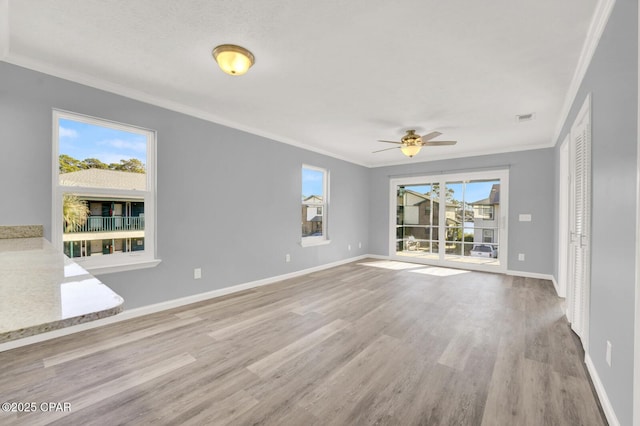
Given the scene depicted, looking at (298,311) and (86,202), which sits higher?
(86,202)

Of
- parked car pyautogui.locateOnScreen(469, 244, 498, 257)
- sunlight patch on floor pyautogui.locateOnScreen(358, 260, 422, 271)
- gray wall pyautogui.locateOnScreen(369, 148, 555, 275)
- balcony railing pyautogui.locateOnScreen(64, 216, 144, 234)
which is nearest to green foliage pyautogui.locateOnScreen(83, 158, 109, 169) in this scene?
balcony railing pyautogui.locateOnScreen(64, 216, 144, 234)

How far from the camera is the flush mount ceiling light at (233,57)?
7.22ft

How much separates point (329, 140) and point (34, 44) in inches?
145

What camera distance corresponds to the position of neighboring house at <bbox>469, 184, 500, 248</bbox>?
5.58 meters

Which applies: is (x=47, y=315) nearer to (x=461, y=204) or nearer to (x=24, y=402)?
(x=24, y=402)

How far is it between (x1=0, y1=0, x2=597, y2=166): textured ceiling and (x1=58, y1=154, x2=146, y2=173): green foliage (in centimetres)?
74

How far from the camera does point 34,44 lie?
2209mm

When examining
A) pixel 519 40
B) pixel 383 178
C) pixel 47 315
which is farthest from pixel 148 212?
pixel 383 178

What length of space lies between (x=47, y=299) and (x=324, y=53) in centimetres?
231

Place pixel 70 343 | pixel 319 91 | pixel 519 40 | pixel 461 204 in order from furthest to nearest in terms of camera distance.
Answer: pixel 461 204 < pixel 319 91 < pixel 70 343 < pixel 519 40

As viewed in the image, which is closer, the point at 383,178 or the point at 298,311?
the point at 298,311

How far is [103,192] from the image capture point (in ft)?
9.58

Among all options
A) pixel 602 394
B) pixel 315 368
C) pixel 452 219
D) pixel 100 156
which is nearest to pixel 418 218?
pixel 452 219

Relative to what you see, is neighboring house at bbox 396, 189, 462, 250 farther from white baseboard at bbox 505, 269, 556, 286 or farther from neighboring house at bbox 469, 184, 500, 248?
white baseboard at bbox 505, 269, 556, 286
